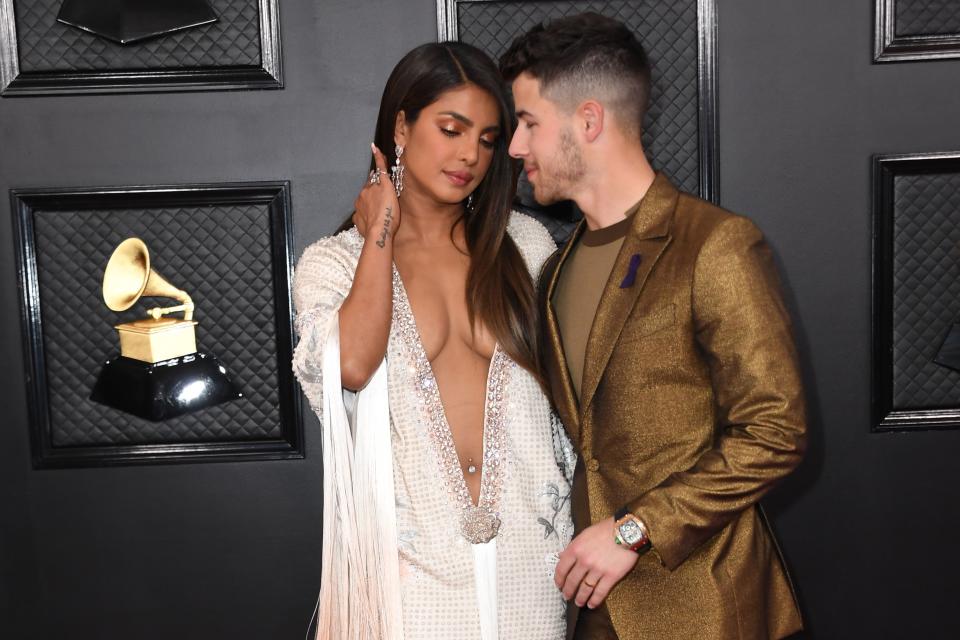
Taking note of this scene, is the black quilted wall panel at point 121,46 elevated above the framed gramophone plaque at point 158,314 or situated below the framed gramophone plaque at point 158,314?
above

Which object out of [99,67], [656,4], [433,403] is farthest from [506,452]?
[99,67]

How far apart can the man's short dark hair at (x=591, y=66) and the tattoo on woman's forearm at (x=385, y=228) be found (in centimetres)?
43

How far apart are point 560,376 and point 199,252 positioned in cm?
129

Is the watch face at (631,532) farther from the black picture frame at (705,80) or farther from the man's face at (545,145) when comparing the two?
the black picture frame at (705,80)

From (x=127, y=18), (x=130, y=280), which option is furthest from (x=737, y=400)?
(x=127, y=18)

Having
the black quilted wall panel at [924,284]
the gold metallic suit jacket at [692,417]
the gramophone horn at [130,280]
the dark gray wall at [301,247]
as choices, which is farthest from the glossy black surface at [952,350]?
the gramophone horn at [130,280]

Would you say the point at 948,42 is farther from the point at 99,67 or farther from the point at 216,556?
the point at 216,556

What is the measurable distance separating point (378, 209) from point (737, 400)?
87cm

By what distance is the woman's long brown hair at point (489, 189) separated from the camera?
1.92 metres

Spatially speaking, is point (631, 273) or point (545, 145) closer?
point (631, 273)

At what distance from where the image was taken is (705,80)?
2.47m

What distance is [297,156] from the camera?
2.49 metres

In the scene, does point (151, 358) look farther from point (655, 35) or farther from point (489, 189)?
point (655, 35)

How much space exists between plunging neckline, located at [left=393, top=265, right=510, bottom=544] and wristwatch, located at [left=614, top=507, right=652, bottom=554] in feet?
1.48
